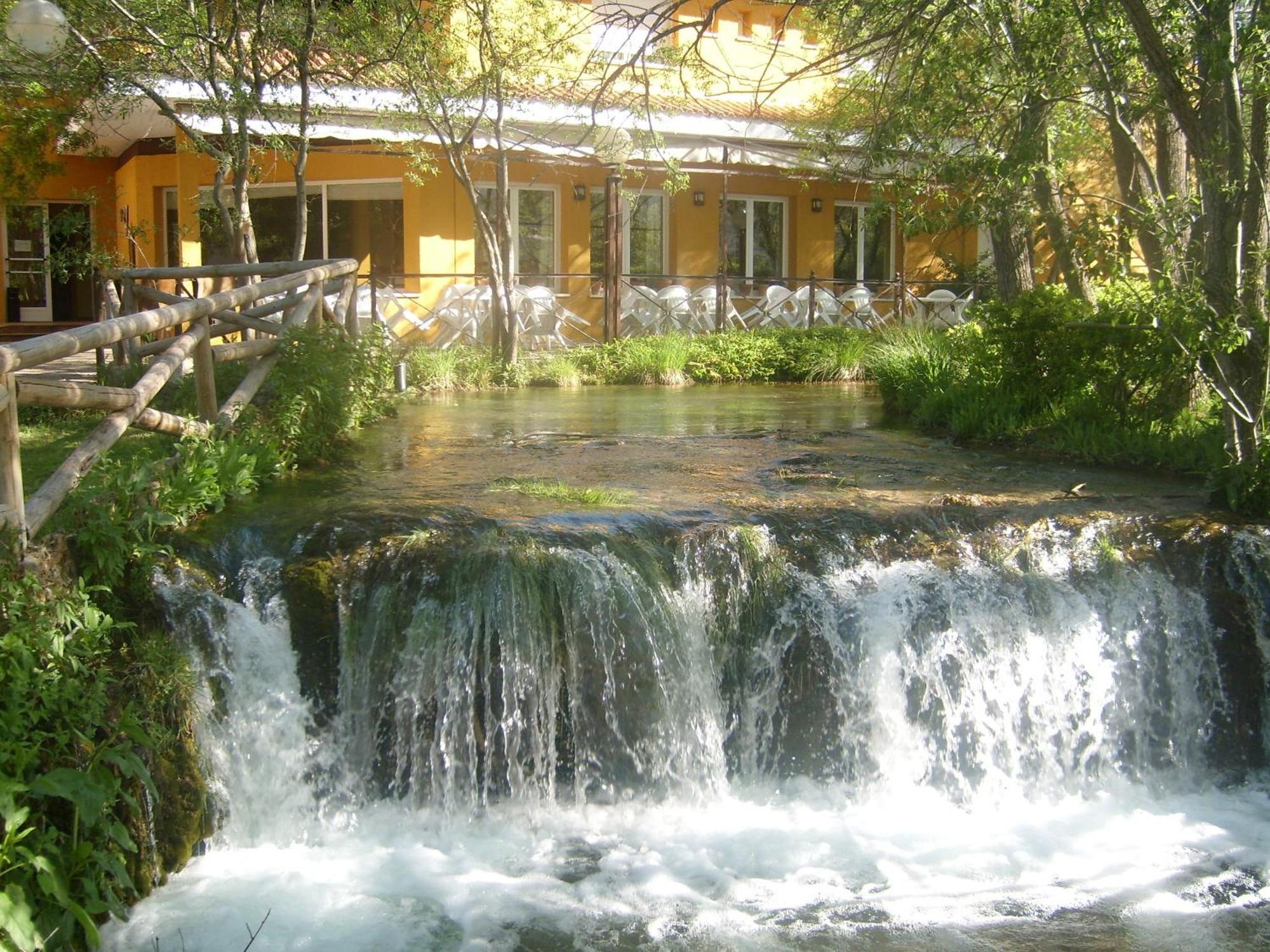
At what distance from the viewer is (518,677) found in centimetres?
629

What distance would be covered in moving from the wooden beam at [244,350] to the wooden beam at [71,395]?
2051 millimetres

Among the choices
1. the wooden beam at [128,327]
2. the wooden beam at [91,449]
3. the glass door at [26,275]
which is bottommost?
the wooden beam at [91,449]

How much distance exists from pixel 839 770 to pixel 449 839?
203 cm

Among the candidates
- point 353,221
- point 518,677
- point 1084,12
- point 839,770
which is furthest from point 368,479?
point 353,221

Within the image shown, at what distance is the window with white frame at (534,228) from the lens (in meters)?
19.5

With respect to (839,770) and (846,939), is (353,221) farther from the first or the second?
(846,939)

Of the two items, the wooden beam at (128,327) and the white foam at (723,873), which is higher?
the wooden beam at (128,327)

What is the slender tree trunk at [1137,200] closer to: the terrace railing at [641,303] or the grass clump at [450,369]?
the terrace railing at [641,303]

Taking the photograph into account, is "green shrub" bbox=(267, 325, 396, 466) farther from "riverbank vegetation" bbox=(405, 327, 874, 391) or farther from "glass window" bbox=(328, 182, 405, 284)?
"glass window" bbox=(328, 182, 405, 284)

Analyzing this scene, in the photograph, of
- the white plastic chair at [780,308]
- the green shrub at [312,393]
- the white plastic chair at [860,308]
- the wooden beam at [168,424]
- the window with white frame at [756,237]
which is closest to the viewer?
the wooden beam at [168,424]

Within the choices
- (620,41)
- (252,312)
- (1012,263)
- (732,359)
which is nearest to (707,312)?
(732,359)

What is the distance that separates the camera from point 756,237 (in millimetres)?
22125

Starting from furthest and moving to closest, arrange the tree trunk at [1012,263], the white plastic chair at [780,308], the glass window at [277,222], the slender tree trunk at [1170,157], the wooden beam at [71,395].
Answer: the white plastic chair at [780,308] < the glass window at [277,222] < the tree trunk at [1012,263] < the slender tree trunk at [1170,157] < the wooden beam at [71,395]

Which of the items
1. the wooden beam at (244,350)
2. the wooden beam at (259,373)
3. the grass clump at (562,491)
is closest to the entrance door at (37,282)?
the wooden beam at (259,373)
